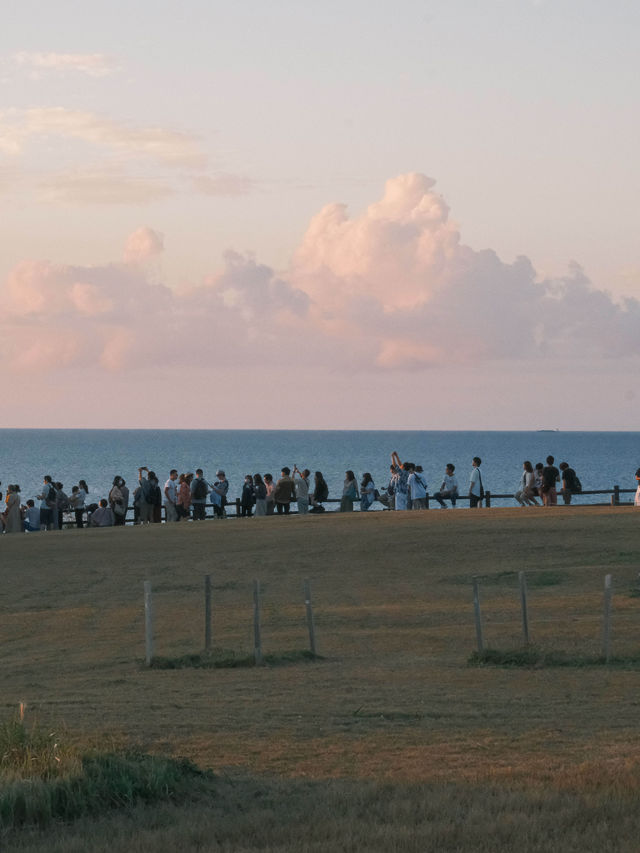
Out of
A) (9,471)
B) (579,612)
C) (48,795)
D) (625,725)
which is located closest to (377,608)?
(579,612)

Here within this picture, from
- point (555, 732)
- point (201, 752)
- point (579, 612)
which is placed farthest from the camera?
point (579, 612)

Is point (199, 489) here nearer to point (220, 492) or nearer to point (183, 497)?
point (183, 497)

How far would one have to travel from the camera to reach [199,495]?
139 feet

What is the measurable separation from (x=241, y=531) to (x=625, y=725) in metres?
24.1

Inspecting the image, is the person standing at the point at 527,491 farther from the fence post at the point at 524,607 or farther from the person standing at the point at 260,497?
the fence post at the point at 524,607

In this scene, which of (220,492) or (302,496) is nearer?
(302,496)

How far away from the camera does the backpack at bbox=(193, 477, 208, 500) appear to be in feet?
138

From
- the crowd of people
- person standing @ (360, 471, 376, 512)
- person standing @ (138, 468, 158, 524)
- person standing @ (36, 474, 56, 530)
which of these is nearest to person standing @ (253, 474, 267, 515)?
the crowd of people

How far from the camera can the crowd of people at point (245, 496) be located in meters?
40.6

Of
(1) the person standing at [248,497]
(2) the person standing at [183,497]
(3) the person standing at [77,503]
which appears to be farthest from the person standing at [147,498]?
(1) the person standing at [248,497]

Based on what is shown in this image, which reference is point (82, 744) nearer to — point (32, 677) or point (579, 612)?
point (32, 677)

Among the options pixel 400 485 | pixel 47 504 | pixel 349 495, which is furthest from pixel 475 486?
pixel 47 504

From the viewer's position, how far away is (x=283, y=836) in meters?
8.84

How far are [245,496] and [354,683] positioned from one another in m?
27.4
